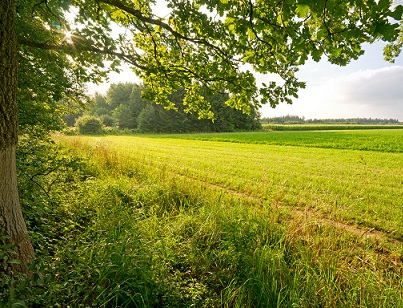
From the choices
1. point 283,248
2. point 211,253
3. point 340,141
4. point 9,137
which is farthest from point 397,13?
point 340,141

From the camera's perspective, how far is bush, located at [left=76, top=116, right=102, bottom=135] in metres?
47.6

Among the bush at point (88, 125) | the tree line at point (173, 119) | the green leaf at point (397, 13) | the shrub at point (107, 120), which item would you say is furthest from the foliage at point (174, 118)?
the green leaf at point (397, 13)

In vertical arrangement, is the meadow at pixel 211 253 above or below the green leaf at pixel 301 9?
below

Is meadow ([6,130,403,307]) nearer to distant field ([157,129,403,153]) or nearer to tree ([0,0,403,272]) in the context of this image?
tree ([0,0,403,272])

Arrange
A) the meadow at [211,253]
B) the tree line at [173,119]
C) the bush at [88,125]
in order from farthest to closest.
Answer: the tree line at [173,119] < the bush at [88,125] < the meadow at [211,253]

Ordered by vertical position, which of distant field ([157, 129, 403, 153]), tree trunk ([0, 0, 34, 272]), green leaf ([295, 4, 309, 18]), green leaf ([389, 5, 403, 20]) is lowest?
distant field ([157, 129, 403, 153])

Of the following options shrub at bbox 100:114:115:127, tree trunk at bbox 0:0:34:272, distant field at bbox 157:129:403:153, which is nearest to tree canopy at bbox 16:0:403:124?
tree trunk at bbox 0:0:34:272

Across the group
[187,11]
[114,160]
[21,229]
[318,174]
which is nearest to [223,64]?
[187,11]

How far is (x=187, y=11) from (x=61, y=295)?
388cm

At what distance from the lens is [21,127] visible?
4555 millimetres

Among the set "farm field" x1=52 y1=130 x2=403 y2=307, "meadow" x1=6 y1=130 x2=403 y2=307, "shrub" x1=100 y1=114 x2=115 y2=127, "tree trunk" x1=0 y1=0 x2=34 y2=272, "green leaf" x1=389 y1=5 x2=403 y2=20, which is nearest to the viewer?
"green leaf" x1=389 y1=5 x2=403 y2=20

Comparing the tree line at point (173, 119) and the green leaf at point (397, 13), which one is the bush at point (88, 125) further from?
the green leaf at point (397, 13)

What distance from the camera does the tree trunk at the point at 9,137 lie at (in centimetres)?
191

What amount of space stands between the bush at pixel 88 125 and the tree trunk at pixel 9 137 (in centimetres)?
5134
